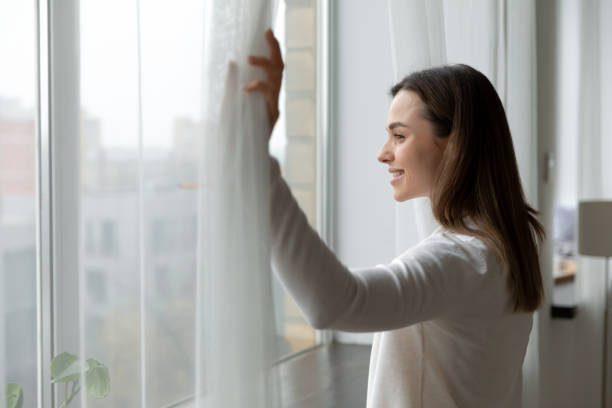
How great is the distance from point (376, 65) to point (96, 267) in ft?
5.32

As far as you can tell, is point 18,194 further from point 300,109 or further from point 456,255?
point 300,109

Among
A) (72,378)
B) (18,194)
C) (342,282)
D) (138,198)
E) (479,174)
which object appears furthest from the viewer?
(138,198)

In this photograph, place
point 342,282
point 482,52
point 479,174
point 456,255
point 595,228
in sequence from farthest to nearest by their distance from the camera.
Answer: point 595,228 < point 482,52 < point 479,174 < point 456,255 < point 342,282

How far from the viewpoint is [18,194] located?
1.42m

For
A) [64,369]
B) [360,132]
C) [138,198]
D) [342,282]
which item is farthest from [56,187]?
[360,132]

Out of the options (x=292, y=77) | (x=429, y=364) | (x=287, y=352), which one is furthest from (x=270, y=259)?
(x=292, y=77)

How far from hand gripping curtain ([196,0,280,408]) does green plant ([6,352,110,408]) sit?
17.3 inches

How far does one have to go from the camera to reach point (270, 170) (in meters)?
0.91

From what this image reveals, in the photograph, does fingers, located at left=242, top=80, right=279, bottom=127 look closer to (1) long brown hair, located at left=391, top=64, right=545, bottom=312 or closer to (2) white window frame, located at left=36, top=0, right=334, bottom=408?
(1) long brown hair, located at left=391, top=64, right=545, bottom=312

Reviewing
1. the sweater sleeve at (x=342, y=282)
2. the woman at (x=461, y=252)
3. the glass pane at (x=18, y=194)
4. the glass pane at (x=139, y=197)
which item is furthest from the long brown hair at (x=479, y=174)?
the glass pane at (x=18, y=194)

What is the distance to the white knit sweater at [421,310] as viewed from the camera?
87 centimetres

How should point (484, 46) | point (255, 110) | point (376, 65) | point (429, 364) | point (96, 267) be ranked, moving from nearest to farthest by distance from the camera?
point (255, 110), point (429, 364), point (96, 267), point (484, 46), point (376, 65)

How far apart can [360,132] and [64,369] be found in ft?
5.98

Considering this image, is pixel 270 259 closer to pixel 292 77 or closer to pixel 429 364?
pixel 429 364
